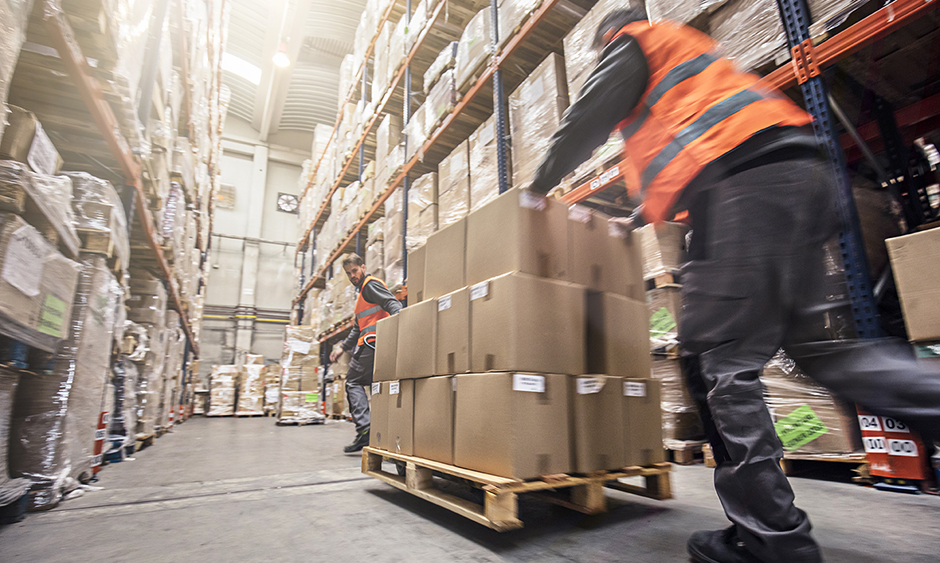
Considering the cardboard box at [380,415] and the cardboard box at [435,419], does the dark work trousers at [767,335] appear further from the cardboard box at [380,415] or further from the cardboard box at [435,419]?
the cardboard box at [380,415]

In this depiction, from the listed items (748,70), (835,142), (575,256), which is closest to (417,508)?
(575,256)

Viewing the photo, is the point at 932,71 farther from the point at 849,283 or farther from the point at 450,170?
the point at 450,170

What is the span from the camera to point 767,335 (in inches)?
43.1

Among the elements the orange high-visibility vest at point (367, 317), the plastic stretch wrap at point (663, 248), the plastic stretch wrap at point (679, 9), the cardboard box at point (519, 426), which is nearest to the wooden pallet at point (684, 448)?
the plastic stretch wrap at point (663, 248)

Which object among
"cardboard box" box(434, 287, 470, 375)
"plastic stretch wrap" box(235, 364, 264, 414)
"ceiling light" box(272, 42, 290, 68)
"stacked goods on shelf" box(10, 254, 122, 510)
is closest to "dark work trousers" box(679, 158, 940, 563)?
"cardboard box" box(434, 287, 470, 375)

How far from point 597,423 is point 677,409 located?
1.23 m

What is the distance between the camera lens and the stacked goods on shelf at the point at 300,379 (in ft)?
25.0

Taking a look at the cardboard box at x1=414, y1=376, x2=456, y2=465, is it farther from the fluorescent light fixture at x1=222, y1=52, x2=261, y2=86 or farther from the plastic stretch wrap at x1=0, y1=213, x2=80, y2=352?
the fluorescent light fixture at x1=222, y1=52, x2=261, y2=86

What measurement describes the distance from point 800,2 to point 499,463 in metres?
2.41

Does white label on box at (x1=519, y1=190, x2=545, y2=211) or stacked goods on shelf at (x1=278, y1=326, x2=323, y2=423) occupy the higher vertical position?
white label on box at (x1=519, y1=190, x2=545, y2=211)

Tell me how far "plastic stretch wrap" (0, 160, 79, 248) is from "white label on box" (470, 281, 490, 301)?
5.21 feet

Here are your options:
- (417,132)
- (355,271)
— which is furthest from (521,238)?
(417,132)

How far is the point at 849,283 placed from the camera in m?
1.83

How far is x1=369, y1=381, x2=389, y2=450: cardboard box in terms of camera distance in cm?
244
